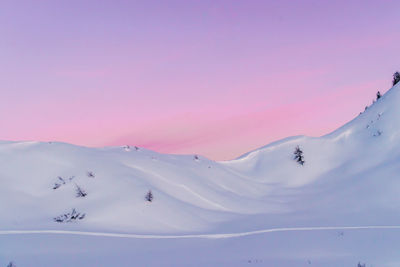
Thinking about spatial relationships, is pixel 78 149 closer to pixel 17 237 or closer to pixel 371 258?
pixel 17 237

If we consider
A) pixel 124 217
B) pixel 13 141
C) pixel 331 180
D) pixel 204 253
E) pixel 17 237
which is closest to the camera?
pixel 204 253

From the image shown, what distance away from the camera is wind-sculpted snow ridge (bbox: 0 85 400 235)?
415 inches

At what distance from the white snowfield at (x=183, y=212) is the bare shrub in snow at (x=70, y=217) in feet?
0.21

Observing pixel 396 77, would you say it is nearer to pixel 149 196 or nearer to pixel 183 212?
pixel 183 212

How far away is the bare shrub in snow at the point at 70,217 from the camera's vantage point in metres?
9.91

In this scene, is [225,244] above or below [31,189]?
below

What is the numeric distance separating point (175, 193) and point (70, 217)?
5.05 meters

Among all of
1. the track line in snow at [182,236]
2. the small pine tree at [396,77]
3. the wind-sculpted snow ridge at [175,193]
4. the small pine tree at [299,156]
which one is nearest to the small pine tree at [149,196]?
the wind-sculpted snow ridge at [175,193]

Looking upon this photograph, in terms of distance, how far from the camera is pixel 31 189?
Result: 11.8 metres

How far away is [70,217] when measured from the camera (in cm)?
1009

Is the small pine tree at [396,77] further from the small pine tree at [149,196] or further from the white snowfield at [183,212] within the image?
the small pine tree at [149,196]

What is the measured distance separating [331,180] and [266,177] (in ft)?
20.1

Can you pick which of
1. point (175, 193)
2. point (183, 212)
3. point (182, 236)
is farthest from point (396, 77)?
point (182, 236)

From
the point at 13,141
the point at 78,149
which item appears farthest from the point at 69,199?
the point at 13,141
